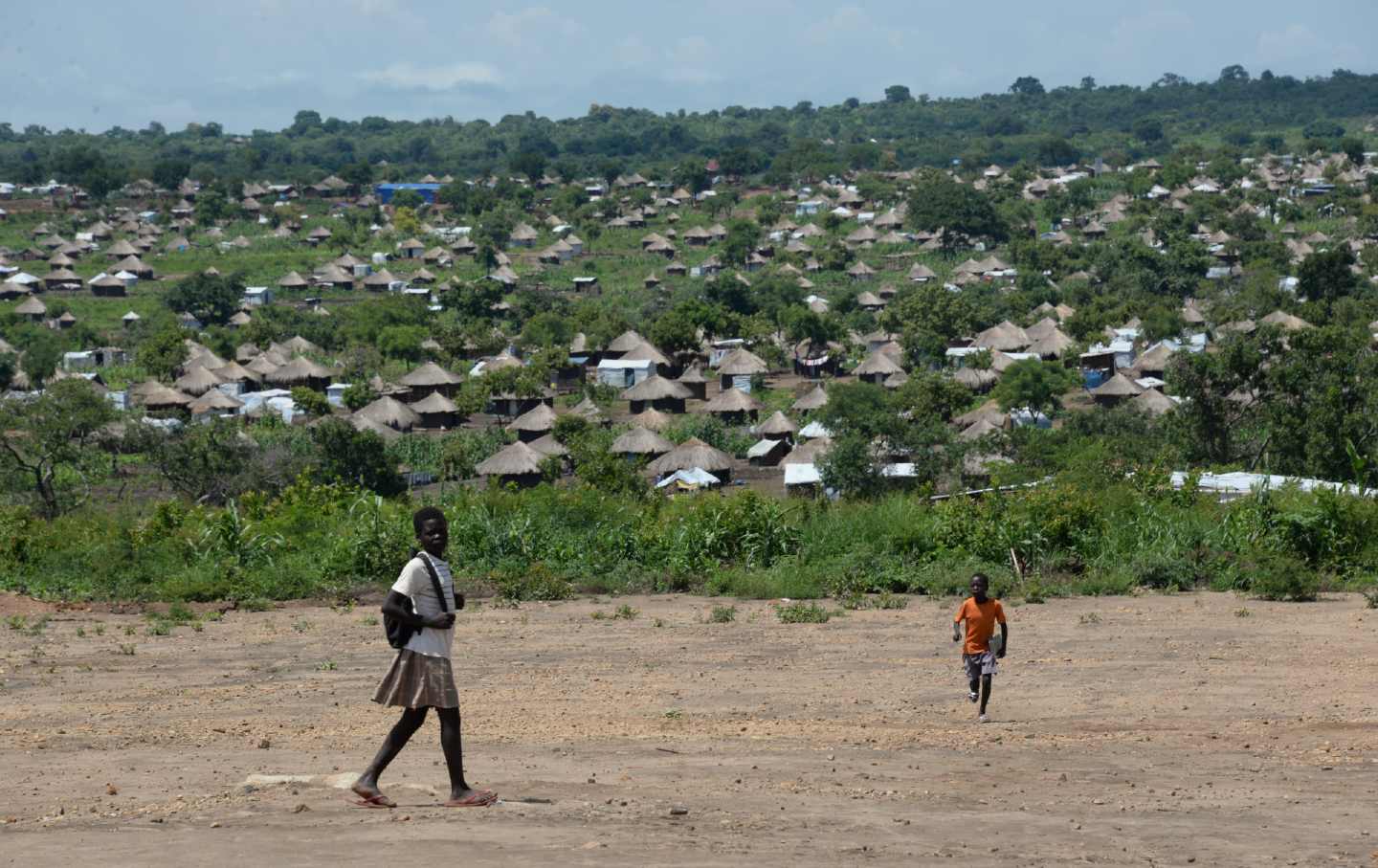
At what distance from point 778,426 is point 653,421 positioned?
333 cm

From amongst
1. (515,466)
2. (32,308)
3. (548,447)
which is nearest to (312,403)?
(548,447)

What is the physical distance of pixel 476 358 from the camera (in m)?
58.8

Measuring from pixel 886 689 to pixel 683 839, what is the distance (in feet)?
15.3

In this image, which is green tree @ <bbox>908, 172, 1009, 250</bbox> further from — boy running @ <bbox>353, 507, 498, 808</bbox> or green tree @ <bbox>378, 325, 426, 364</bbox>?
boy running @ <bbox>353, 507, 498, 808</bbox>

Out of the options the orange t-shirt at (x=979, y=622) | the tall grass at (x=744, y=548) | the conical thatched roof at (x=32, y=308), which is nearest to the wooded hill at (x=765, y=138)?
the conical thatched roof at (x=32, y=308)

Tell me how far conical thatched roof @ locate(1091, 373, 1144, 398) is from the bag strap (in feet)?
130

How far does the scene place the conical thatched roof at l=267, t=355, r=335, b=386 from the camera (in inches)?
2063

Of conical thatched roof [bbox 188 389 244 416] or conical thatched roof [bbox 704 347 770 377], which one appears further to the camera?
conical thatched roof [bbox 704 347 770 377]

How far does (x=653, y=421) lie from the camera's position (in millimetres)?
43812

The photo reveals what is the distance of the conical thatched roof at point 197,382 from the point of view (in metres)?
51.0

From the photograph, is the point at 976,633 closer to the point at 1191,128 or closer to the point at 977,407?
the point at 977,407

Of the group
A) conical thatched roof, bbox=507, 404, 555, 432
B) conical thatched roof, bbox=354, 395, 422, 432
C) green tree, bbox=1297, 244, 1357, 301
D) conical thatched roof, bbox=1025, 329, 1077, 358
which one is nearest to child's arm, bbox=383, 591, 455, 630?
conical thatched roof, bbox=507, 404, 555, 432

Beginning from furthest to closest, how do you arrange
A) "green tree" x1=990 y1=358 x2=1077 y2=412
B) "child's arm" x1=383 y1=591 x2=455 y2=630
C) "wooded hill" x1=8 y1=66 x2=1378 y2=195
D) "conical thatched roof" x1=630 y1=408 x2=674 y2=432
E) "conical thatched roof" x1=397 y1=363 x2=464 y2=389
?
"wooded hill" x1=8 y1=66 x2=1378 y2=195 < "conical thatched roof" x1=397 y1=363 x2=464 y2=389 < "conical thatched roof" x1=630 y1=408 x2=674 y2=432 < "green tree" x1=990 y1=358 x2=1077 y2=412 < "child's arm" x1=383 y1=591 x2=455 y2=630

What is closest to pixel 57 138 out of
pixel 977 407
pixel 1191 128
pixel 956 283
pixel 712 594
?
pixel 1191 128
